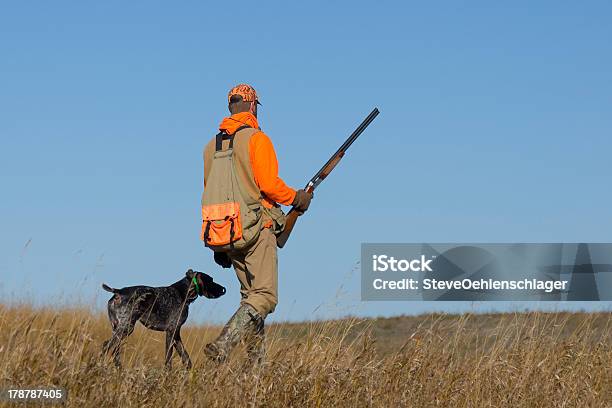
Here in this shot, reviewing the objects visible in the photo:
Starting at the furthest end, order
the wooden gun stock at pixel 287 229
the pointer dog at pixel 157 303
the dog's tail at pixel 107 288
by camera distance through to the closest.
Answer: the dog's tail at pixel 107 288, the pointer dog at pixel 157 303, the wooden gun stock at pixel 287 229

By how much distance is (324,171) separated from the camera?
9.55 m

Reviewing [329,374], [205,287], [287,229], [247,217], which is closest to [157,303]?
[205,287]

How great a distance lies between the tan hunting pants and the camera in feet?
27.2

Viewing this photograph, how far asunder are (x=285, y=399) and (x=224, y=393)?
1.86 ft

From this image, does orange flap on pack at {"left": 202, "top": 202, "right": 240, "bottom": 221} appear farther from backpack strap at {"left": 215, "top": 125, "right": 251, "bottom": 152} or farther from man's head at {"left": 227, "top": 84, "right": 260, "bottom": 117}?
man's head at {"left": 227, "top": 84, "right": 260, "bottom": 117}

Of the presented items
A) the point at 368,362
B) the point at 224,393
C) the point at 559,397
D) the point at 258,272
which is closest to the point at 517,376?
the point at 559,397

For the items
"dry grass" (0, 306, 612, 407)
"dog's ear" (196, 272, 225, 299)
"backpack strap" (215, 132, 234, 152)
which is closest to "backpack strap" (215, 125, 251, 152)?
"backpack strap" (215, 132, 234, 152)

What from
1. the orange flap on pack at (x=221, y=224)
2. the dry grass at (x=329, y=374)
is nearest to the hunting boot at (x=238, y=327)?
the dry grass at (x=329, y=374)

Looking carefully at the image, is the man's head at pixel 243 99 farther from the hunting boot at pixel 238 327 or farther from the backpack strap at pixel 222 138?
the hunting boot at pixel 238 327

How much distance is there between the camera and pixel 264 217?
8.33 metres

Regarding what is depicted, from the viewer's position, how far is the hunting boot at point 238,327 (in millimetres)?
8234

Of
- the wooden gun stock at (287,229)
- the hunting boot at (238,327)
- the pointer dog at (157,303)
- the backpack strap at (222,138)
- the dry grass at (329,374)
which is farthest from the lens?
the pointer dog at (157,303)

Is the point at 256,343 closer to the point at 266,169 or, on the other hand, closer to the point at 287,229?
the point at 287,229

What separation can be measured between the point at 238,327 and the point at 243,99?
7.14 feet
